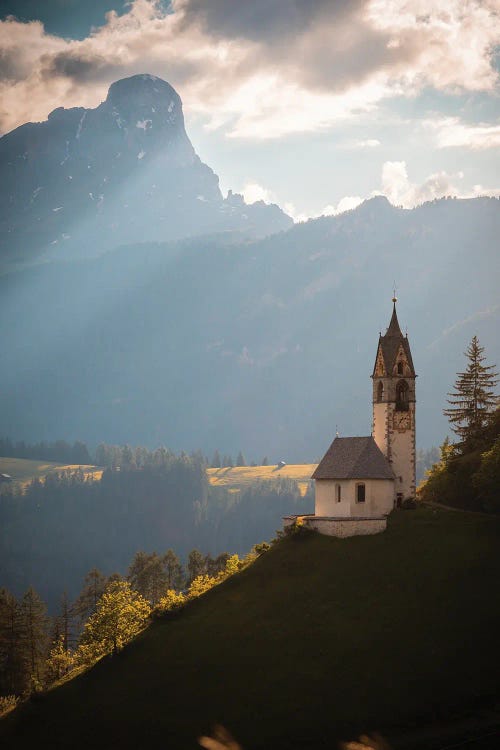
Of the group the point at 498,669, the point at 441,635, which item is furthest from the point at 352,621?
the point at 498,669

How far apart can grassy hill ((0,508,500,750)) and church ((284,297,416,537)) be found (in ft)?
11.9

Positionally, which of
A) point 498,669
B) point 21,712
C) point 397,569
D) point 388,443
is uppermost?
point 388,443

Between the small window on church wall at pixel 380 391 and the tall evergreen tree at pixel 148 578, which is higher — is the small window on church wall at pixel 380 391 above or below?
above

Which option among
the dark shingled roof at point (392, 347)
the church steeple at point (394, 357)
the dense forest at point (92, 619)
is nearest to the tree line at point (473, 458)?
the church steeple at point (394, 357)

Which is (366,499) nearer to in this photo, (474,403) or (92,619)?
(474,403)

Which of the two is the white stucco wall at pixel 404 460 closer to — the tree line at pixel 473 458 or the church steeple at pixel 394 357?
the tree line at pixel 473 458

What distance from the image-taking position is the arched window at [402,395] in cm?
9744

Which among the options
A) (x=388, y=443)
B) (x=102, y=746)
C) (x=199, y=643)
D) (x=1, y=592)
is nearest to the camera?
(x=102, y=746)

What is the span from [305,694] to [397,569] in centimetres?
1639

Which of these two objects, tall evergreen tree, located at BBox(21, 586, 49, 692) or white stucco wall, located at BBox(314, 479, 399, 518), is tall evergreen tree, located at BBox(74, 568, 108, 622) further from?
white stucco wall, located at BBox(314, 479, 399, 518)

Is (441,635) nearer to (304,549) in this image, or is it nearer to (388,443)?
(304,549)

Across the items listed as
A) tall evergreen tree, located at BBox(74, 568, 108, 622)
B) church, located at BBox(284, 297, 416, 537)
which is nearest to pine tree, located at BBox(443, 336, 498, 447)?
church, located at BBox(284, 297, 416, 537)

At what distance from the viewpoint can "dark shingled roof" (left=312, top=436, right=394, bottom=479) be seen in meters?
91.8

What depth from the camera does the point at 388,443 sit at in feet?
314
